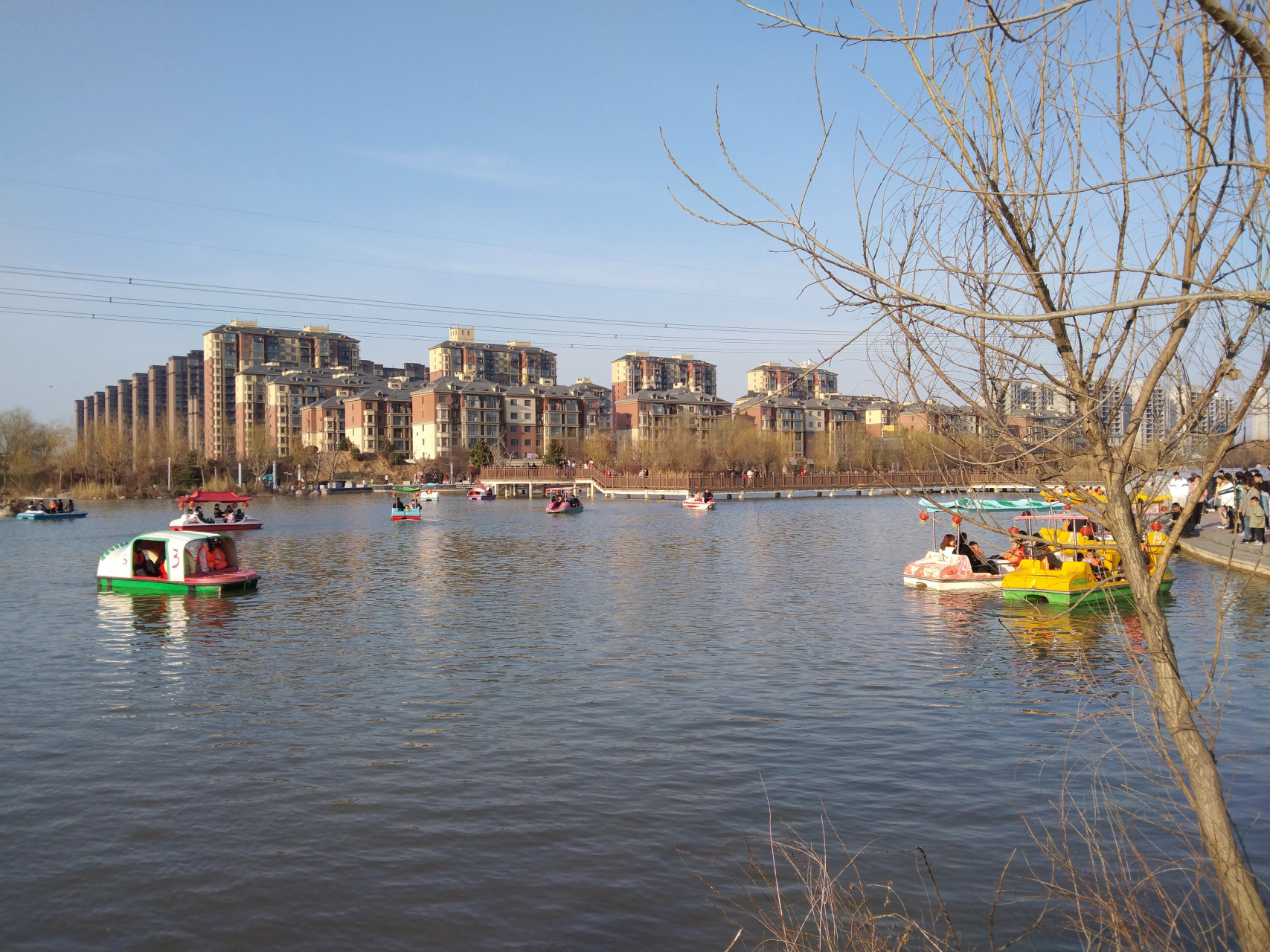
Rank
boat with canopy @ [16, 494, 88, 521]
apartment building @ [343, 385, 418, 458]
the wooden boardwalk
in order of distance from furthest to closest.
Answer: apartment building @ [343, 385, 418, 458]
the wooden boardwalk
boat with canopy @ [16, 494, 88, 521]

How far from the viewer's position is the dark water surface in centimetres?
797

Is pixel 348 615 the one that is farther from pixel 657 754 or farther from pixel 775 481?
pixel 775 481

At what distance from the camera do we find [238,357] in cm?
17825

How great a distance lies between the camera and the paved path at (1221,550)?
22966mm

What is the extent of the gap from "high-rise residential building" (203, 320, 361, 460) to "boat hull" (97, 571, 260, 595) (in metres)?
147

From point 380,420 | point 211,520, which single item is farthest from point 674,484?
point 380,420

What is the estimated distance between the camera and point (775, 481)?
100 meters

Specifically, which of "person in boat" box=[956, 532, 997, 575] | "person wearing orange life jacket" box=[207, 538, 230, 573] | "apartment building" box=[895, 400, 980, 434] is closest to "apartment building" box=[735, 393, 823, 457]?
"person in boat" box=[956, 532, 997, 575]

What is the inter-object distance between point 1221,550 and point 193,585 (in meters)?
28.6

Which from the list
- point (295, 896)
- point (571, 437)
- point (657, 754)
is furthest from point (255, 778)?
point (571, 437)

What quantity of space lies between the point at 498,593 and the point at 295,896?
1887cm

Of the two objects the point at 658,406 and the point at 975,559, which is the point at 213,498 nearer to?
the point at 975,559

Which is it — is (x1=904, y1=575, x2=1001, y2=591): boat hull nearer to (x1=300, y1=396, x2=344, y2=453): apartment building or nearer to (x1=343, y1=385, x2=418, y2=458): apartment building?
(x1=343, y1=385, x2=418, y2=458): apartment building

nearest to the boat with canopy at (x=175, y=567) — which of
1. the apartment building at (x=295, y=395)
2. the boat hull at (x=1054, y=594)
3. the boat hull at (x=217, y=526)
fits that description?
the boat hull at (x=217, y=526)
